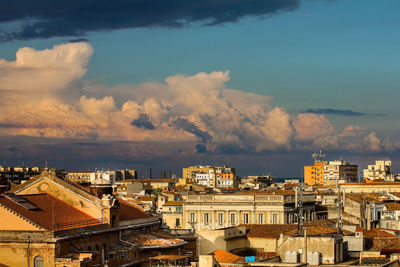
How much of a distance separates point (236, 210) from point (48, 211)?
159 feet

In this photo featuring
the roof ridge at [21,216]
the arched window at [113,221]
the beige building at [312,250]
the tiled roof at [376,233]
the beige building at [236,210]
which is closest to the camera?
the beige building at [312,250]

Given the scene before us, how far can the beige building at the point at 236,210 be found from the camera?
4240 inches

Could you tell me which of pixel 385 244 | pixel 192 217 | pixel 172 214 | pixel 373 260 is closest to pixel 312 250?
pixel 373 260

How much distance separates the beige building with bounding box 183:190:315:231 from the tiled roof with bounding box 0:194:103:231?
3869 centimetres

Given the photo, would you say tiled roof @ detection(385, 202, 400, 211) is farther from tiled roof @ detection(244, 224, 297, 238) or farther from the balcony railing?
the balcony railing

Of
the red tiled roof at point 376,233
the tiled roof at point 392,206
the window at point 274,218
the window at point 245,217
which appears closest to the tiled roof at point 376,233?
the red tiled roof at point 376,233

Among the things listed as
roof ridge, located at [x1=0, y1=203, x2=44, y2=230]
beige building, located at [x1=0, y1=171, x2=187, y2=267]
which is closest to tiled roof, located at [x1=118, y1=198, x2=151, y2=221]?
beige building, located at [x1=0, y1=171, x2=187, y2=267]

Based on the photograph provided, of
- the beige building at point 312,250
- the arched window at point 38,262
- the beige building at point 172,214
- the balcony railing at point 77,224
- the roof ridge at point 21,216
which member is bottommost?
the beige building at point 172,214

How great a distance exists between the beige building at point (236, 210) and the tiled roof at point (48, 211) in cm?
3869

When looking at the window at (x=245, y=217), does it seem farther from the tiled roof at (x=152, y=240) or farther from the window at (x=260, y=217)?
the tiled roof at (x=152, y=240)

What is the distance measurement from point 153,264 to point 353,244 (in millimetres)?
17674

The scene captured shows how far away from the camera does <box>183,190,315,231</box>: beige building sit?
10769 cm

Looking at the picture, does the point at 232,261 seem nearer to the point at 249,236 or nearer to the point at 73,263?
the point at 73,263

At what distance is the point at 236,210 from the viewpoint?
109 meters
